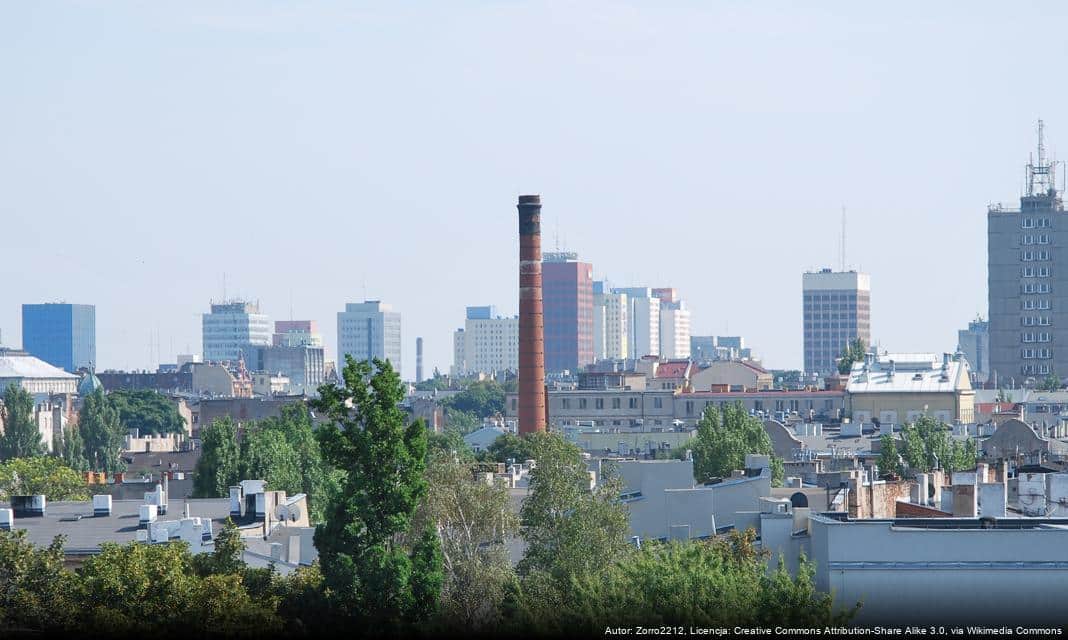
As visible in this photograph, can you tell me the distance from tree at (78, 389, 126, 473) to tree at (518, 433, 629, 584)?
81.0m

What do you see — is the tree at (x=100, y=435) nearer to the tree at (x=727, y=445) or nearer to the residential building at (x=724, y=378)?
the tree at (x=727, y=445)

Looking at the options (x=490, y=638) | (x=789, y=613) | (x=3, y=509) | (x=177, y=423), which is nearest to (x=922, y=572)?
(x=789, y=613)

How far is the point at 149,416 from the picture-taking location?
191 metres

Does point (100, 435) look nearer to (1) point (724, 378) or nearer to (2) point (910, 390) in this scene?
(2) point (910, 390)

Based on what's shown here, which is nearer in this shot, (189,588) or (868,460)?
(189,588)

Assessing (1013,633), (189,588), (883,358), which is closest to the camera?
(1013,633)

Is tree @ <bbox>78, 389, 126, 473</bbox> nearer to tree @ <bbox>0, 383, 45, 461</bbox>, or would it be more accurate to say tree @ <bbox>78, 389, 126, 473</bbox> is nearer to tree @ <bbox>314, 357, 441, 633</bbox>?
tree @ <bbox>0, 383, 45, 461</bbox>

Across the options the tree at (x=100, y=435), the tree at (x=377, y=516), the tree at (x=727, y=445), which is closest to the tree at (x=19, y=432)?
the tree at (x=100, y=435)

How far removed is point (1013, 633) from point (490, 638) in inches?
352

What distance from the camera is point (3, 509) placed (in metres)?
65.8

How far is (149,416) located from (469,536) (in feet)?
458

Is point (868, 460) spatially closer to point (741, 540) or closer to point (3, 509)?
point (3, 509)

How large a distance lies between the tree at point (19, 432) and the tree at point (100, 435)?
2947 millimetres

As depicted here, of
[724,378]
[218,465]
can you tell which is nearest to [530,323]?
[218,465]
